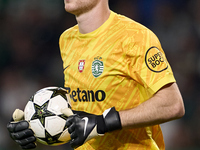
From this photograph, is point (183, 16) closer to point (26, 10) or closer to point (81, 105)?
point (26, 10)

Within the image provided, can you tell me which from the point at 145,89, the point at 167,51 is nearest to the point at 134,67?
the point at 145,89

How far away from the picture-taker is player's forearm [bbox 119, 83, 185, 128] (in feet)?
7.89

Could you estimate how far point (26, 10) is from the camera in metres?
6.57

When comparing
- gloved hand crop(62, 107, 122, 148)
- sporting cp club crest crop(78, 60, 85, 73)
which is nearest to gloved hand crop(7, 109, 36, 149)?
gloved hand crop(62, 107, 122, 148)

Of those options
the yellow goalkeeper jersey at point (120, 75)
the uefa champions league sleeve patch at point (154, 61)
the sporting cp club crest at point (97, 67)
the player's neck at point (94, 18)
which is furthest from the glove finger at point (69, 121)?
the player's neck at point (94, 18)

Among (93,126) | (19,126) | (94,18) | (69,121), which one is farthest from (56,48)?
(93,126)

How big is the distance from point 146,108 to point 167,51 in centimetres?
390

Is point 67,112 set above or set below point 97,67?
below

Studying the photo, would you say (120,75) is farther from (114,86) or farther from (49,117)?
(49,117)

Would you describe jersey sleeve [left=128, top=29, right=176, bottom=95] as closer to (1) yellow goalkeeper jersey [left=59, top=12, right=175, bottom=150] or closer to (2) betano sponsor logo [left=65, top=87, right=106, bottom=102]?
(1) yellow goalkeeper jersey [left=59, top=12, right=175, bottom=150]

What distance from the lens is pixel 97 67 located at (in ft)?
8.93

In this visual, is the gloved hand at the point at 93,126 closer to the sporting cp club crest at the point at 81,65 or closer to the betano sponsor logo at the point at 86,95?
the betano sponsor logo at the point at 86,95

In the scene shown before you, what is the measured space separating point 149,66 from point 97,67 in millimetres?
437

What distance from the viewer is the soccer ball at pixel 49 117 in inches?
103
